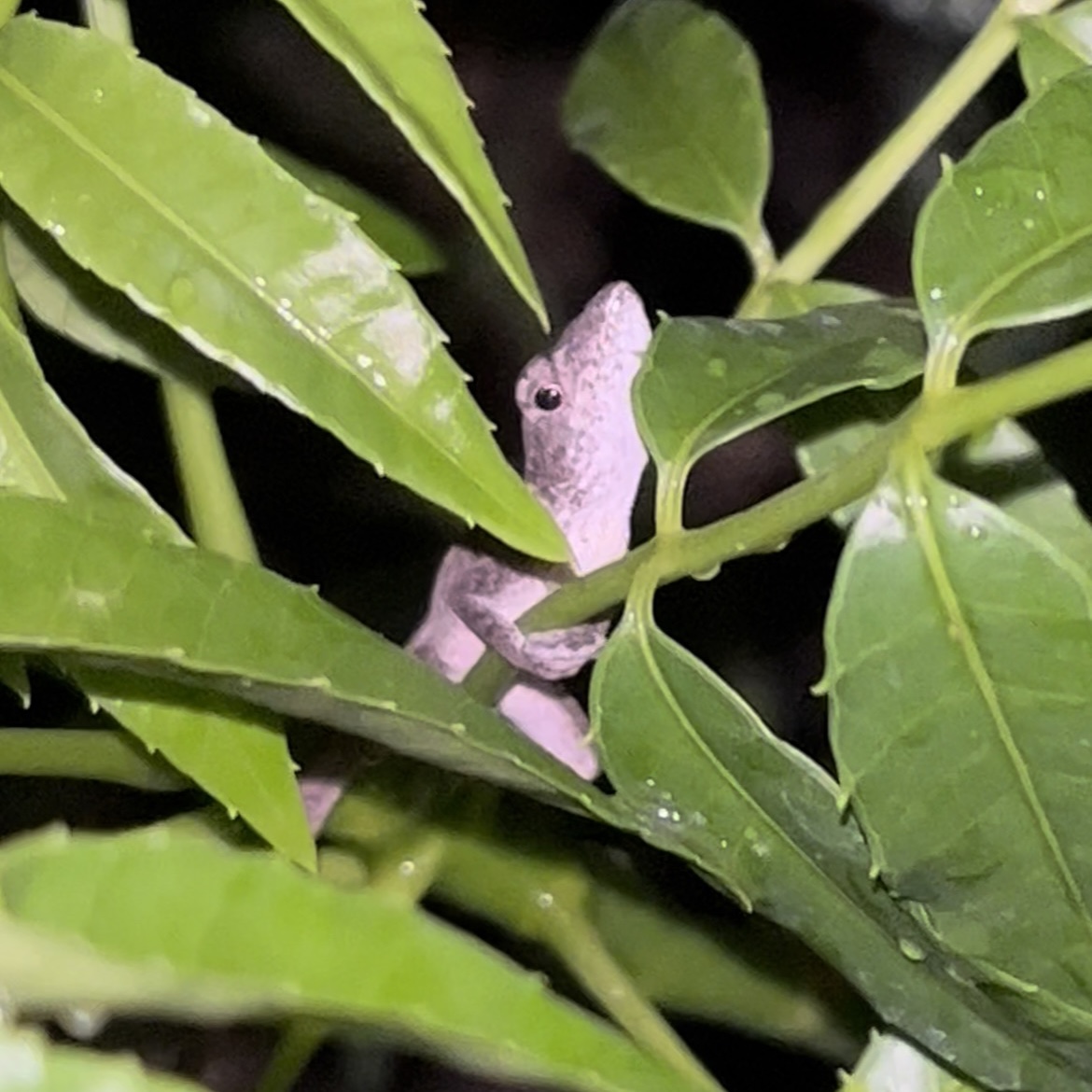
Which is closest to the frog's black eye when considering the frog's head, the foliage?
the frog's head

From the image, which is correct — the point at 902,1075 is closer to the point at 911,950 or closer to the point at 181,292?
the point at 911,950

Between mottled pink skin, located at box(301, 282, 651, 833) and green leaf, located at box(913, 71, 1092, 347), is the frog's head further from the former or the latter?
green leaf, located at box(913, 71, 1092, 347)

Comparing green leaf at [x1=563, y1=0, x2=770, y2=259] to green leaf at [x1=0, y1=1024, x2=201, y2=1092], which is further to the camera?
green leaf at [x1=563, y1=0, x2=770, y2=259]

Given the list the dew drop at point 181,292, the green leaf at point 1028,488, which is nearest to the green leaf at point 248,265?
the dew drop at point 181,292

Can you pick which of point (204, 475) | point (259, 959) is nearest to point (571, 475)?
point (204, 475)

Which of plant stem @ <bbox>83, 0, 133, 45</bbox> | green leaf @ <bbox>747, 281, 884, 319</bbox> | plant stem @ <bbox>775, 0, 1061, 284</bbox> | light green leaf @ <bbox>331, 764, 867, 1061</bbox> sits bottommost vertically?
light green leaf @ <bbox>331, 764, 867, 1061</bbox>

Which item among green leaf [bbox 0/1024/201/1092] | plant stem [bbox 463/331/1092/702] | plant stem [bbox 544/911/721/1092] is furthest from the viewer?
plant stem [bbox 544/911/721/1092]
